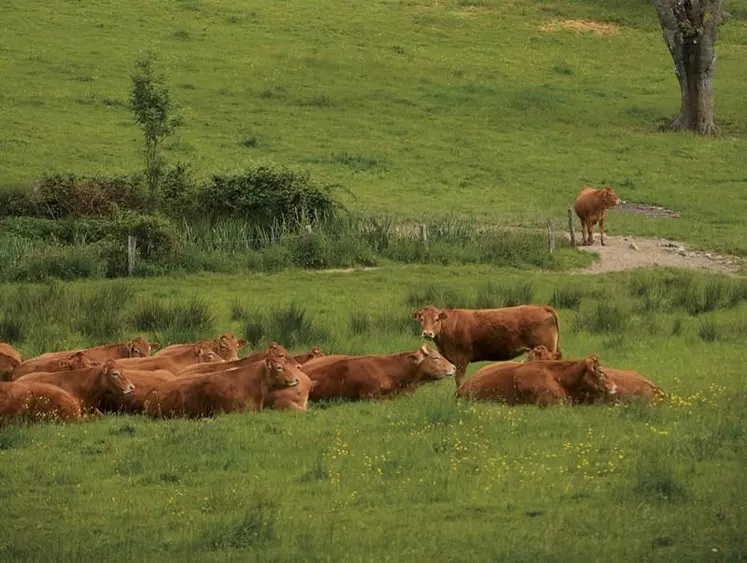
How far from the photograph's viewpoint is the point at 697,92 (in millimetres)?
50031

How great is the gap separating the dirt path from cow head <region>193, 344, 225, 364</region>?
13571 mm

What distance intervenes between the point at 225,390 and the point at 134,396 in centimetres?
126

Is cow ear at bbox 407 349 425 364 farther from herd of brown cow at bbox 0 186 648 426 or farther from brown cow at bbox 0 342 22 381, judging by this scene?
brown cow at bbox 0 342 22 381

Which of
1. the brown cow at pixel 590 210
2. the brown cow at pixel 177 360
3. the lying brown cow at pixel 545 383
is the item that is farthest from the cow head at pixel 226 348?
the brown cow at pixel 590 210

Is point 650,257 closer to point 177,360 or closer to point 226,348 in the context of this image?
point 226,348

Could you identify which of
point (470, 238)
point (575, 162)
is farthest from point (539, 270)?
point (575, 162)

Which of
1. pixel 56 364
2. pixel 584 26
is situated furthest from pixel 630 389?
pixel 584 26

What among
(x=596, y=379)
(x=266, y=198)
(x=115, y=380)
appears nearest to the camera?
(x=596, y=379)

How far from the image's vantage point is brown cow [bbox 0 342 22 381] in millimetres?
19703

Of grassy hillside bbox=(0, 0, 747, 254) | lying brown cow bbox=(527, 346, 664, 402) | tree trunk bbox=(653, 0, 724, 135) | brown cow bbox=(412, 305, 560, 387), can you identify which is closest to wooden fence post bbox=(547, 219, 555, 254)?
grassy hillside bbox=(0, 0, 747, 254)

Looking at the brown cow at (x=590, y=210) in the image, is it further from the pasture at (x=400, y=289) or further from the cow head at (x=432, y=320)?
the cow head at (x=432, y=320)

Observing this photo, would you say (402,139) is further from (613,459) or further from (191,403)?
(613,459)

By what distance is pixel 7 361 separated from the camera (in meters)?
20.0

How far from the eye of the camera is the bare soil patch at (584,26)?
6311cm
